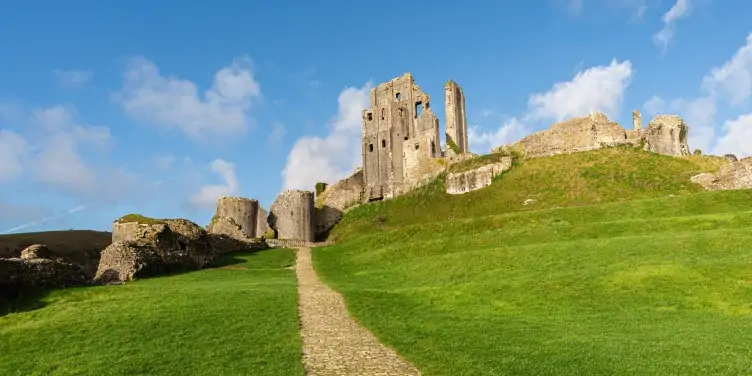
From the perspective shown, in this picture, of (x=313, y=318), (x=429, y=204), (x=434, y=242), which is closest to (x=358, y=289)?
(x=313, y=318)

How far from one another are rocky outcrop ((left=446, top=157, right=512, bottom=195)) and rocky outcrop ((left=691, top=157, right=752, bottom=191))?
67.6ft

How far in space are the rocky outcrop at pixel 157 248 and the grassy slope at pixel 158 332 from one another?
489 centimetres

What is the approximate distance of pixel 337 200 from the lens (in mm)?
77812

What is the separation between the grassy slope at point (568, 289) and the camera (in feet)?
43.5

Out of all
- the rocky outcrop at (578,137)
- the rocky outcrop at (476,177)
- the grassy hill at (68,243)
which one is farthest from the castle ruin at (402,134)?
the grassy hill at (68,243)

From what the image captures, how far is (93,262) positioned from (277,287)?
1119 inches

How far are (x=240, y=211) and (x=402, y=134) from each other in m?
32.3

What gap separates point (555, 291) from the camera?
2173 centimetres

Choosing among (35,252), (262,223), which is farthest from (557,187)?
(35,252)

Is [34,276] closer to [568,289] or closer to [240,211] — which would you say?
[568,289]

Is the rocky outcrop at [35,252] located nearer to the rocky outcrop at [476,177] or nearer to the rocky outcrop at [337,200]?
the rocky outcrop at [337,200]

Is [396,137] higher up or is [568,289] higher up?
[396,137]

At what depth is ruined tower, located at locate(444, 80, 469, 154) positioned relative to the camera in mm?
83812

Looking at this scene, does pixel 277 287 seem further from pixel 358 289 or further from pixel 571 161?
pixel 571 161
